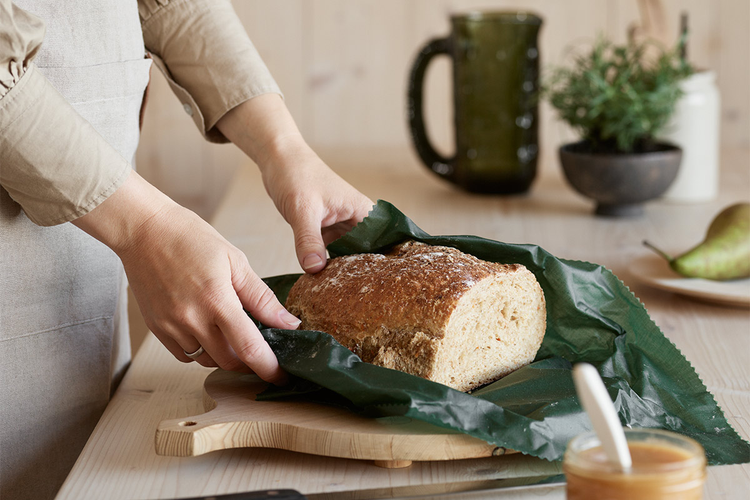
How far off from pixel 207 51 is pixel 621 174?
3.00 feet

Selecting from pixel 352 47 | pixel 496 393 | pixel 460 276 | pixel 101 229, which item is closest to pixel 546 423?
pixel 496 393

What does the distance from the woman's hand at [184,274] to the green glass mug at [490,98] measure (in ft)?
3.89

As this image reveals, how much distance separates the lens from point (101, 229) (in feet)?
2.55

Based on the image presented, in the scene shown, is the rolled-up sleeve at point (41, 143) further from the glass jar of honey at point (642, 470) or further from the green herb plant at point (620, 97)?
the green herb plant at point (620, 97)

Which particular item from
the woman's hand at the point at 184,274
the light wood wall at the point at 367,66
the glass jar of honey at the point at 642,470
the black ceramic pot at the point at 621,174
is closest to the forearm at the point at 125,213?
the woman's hand at the point at 184,274

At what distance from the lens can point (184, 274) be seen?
29.7 inches

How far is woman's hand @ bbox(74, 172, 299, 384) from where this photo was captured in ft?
2.46

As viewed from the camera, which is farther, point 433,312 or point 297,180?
point 297,180

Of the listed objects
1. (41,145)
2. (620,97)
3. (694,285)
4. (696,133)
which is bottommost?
(694,285)

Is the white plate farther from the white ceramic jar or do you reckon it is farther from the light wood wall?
the light wood wall

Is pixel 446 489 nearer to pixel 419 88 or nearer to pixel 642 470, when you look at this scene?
pixel 642 470

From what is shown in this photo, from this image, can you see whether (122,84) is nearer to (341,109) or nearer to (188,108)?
(188,108)

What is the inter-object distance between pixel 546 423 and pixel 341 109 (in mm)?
2034

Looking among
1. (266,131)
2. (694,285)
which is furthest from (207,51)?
(694,285)
